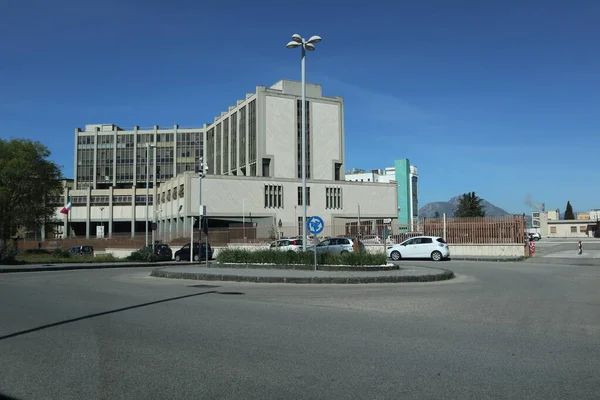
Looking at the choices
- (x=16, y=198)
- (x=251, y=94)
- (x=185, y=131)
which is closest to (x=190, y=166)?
(x=185, y=131)

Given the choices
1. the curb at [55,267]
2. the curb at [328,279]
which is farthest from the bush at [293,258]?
the curb at [55,267]

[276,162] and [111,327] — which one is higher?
[276,162]

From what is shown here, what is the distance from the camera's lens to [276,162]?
90.2 m

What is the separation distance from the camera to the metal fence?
3709 cm

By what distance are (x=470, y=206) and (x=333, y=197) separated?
73.3 ft

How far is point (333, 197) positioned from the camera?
88.5 meters

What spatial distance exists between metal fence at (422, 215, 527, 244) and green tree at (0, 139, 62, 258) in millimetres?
35338

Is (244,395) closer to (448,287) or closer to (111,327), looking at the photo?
(111,327)

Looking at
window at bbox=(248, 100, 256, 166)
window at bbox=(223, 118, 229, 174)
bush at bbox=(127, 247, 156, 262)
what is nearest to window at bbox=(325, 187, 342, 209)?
window at bbox=(248, 100, 256, 166)

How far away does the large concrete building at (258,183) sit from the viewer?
3142 inches

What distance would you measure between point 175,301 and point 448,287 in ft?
28.7

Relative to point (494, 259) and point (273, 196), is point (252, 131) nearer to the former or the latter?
point (273, 196)

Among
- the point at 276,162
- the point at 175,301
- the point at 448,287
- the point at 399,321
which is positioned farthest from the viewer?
the point at 276,162

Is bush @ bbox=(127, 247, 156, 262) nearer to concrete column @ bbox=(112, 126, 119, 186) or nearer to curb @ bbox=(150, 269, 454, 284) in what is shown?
curb @ bbox=(150, 269, 454, 284)
